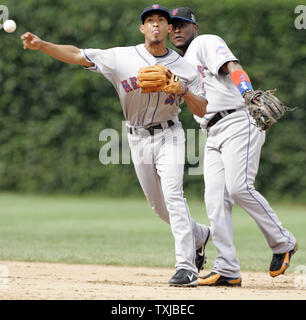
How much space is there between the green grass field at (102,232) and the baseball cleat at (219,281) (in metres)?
1.37

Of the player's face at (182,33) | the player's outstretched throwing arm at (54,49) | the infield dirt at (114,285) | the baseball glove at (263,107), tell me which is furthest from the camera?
the player's face at (182,33)

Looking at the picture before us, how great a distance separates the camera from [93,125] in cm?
1476

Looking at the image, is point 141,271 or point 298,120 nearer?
point 141,271

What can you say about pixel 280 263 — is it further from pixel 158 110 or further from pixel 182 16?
pixel 182 16

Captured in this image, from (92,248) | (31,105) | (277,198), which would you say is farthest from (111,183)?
(92,248)

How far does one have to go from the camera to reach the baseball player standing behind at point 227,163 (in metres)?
5.73

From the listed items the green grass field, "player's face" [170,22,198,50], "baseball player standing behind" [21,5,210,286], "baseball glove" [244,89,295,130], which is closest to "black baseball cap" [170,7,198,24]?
"player's face" [170,22,198,50]

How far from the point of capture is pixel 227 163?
5.78 metres

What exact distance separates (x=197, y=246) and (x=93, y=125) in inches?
340

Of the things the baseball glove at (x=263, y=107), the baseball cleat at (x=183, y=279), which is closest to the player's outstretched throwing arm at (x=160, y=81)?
the baseball glove at (x=263, y=107)

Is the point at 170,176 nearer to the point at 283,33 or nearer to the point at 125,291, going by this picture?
the point at 125,291

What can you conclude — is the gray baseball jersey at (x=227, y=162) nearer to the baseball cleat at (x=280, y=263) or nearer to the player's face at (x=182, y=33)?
the baseball cleat at (x=280, y=263)

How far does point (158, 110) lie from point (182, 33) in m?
0.93

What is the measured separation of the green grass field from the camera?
7.73 meters
